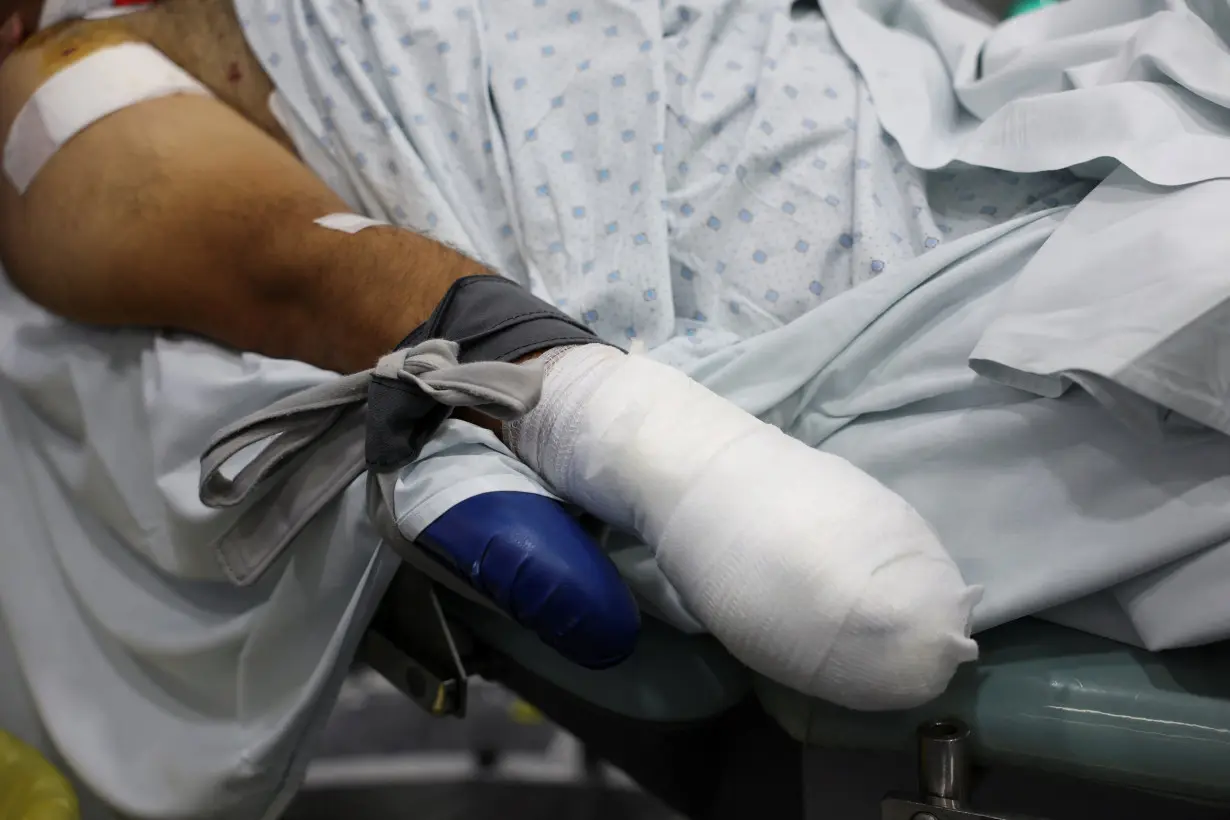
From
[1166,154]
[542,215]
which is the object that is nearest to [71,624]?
[542,215]

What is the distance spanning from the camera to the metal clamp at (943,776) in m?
0.49

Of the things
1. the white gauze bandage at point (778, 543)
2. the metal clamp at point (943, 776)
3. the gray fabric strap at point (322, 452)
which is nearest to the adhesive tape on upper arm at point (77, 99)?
the gray fabric strap at point (322, 452)

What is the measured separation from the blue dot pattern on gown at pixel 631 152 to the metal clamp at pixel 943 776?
0.93 ft

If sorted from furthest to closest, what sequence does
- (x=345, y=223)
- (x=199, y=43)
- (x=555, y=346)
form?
(x=199, y=43), (x=345, y=223), (x=555, y=346)

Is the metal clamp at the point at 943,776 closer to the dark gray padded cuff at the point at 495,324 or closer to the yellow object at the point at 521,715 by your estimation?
the dark gray padded cuff at the point at 495,324

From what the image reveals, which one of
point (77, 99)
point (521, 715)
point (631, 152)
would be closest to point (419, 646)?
point (631, 152)

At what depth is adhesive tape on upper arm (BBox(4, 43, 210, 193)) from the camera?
768 mm

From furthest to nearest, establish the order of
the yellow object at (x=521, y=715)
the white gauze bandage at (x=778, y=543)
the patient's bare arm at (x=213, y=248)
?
the yellow object at (x=521, y=715), the patient's bare arm at (x=213, y=248), the white gauze bandage at (x=778, y=543)

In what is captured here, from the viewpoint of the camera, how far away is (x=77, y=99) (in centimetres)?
77

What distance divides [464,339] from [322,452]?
0.12 metres

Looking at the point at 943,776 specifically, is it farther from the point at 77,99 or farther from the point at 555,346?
the point at 77,99

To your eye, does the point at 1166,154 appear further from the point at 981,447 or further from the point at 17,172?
the point at 17,172

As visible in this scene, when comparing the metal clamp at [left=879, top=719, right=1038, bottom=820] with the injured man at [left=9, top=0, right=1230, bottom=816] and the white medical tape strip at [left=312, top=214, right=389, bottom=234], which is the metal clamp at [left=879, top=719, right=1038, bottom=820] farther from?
the white medical tape strip at [left=312, top=214, right=389, bottom=234]

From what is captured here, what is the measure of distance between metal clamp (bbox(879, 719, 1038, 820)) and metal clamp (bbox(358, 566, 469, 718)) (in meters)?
0.32
